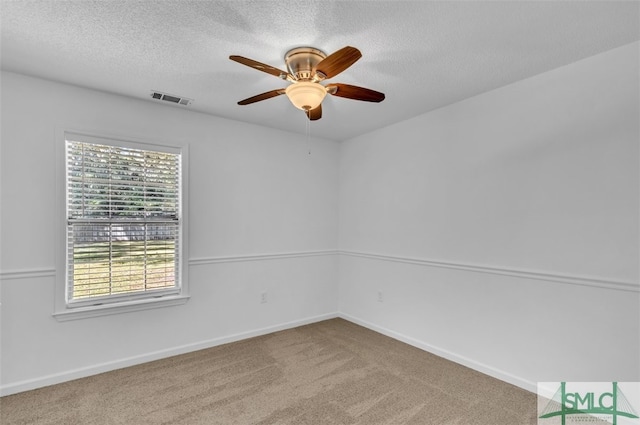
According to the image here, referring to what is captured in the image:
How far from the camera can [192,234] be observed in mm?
3324

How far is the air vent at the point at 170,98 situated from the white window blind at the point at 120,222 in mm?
507

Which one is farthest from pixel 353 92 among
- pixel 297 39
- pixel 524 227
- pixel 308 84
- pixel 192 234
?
pixel 192 234

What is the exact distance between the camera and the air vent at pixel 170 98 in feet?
9.53

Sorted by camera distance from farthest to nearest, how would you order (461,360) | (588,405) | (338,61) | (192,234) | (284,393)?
1. (192,234)
2. (461,360)
3. (284,393)
4. (588,405)
5. (338,61)

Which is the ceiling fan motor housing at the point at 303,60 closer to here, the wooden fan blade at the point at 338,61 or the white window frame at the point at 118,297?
the wooden fan blade at the point at 338,61

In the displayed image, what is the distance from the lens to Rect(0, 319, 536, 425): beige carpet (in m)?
2.19

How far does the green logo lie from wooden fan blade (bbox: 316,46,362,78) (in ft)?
8.61

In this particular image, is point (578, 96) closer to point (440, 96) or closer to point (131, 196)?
point (440, 96)

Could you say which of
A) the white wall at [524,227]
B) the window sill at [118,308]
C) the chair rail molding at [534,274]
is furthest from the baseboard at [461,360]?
the window sill at [118,308]

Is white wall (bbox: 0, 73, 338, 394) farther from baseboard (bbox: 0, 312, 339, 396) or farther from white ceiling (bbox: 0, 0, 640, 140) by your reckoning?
white ceiling (bbox: 0, 0, 640, 140)

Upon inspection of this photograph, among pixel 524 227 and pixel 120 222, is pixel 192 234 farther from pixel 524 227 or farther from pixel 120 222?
pixel 524 227

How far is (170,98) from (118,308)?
2000mm

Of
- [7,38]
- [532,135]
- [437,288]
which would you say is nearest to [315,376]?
[437,288]

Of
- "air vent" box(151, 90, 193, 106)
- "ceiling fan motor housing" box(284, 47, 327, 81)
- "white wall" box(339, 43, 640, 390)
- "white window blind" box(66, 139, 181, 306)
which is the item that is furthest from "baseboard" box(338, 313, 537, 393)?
"air vent" box(151, 90, 193, 106)
